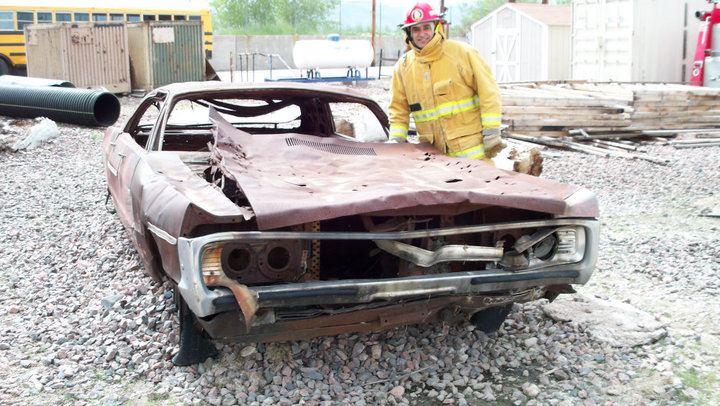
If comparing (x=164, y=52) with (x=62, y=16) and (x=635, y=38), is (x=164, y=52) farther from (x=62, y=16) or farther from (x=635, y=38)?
(x=635, y=38)

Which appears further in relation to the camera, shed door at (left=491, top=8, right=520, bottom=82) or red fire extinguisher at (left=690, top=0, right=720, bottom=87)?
shed door at (left=491, top=8, right=520, bottom=82)

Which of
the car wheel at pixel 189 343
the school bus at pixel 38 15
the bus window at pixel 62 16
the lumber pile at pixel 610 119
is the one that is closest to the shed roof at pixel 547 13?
the lumber pile at pixel 610 119

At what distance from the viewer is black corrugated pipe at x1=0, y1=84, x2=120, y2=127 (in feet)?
39.6

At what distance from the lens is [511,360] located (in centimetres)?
379

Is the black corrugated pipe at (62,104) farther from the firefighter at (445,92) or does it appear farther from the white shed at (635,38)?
the white shed at (635,38)

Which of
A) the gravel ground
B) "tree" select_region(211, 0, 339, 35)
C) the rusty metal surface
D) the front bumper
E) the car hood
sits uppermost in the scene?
"tree" select_region(211, 0, 339, 35)

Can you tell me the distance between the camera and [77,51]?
17.2m

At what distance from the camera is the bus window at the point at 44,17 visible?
20844mm

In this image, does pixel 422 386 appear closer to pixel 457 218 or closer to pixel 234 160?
pixel 457 218

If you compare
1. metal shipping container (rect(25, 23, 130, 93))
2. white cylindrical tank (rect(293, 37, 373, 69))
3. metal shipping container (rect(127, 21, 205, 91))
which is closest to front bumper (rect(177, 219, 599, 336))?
metal shipping container (rect(25, 23, 130, 93))

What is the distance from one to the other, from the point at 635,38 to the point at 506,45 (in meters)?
7.25

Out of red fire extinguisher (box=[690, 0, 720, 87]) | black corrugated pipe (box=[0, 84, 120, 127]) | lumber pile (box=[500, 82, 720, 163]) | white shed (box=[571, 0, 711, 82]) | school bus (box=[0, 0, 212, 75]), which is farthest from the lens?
school bus (box=[0, 0, 212, 75])

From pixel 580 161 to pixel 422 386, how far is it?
288 inches

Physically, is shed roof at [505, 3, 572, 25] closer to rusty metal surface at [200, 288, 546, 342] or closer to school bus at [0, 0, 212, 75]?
school bus at [0, 0, 212, 75]
